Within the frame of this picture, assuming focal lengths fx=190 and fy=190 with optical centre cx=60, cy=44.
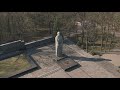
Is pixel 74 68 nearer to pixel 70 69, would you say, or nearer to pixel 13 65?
pixel 70 69

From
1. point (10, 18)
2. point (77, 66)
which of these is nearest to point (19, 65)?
point (77, 66)

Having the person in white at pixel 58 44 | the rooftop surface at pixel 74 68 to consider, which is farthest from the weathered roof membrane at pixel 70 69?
the person in white at pixel 58 44

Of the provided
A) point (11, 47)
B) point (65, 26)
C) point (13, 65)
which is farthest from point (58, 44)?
point (65, 26)

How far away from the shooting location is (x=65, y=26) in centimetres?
2617

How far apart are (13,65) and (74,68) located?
5.47m

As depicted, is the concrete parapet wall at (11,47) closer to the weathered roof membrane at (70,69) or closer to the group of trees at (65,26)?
the weathered roof membrane at (70,69)

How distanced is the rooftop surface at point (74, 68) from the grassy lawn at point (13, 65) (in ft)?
3.56

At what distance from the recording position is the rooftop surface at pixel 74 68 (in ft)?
51.0

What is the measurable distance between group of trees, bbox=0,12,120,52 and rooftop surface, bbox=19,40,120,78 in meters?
2.59

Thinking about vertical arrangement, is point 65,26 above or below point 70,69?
above

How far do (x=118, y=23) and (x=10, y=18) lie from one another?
13.6 metres

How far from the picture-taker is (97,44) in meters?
22.7

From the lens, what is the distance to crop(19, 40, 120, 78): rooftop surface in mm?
15547
